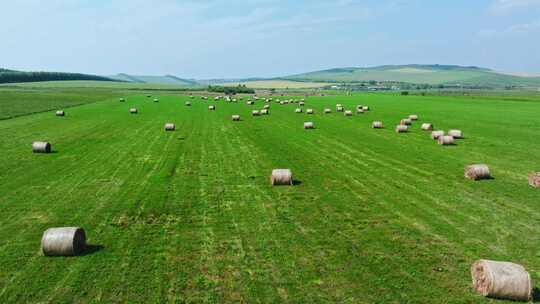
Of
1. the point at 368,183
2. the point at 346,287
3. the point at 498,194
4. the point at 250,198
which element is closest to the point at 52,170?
the point at 250,198

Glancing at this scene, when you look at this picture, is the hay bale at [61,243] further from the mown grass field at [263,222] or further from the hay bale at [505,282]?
the hay bale at [505,282]

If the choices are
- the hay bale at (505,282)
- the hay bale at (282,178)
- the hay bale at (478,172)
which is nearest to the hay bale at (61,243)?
the hay bale at (282,178)

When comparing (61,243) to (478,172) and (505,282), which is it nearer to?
(505,282)

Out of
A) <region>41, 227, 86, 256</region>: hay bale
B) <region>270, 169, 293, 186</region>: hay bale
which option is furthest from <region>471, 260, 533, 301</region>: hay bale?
<region>41, 227, 86, 256</region>: hay bale

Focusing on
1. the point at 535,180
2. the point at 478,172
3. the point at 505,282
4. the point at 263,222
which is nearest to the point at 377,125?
the point at 478,172

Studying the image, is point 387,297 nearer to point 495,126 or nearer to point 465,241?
point 465,241

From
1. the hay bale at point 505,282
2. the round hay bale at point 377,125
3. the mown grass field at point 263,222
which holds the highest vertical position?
the round hay bale at point 377,125
